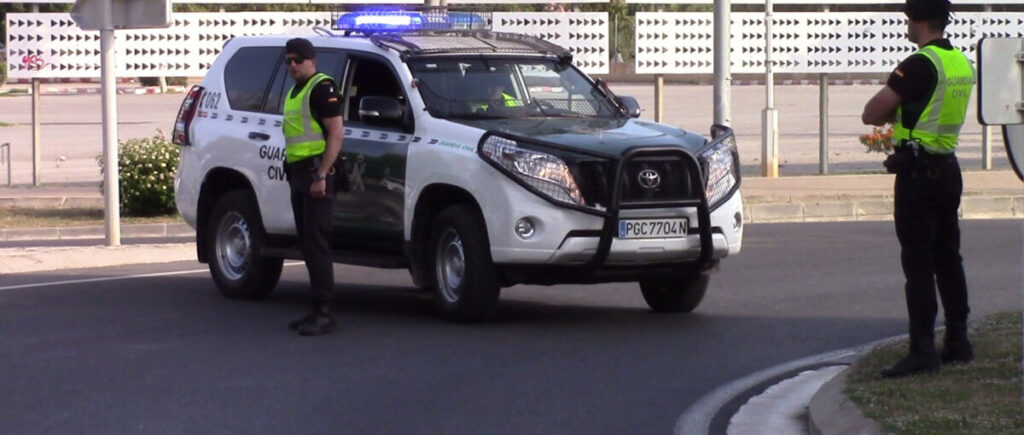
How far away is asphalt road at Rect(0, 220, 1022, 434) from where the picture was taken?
301 inches

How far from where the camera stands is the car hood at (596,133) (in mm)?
9633

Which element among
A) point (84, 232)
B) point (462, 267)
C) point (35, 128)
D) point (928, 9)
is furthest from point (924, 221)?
point (35, 128)

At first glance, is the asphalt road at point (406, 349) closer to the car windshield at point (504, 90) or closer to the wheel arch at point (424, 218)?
the wheel arch at point (424, 218)

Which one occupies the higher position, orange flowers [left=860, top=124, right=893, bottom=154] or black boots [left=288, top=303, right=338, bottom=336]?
orange flowers [left=860, top=124, right=893, bottom=154]

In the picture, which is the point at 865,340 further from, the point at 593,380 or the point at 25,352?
the point at 25,352

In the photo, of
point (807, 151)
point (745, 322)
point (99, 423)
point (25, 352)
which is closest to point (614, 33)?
point (807, 151)

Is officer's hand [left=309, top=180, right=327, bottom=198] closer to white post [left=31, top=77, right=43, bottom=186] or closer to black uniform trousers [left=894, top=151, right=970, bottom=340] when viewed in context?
black uniform trousers [left=894, top=151, right=970, bottom=340]

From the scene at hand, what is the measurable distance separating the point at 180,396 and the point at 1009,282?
267 inches

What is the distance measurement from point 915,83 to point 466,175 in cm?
324

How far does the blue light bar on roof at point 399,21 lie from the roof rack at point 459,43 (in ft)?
0.46

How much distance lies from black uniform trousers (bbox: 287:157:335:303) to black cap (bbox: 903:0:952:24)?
394cm

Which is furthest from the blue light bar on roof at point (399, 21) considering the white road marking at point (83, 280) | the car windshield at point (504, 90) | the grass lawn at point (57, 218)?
the grass lawn at point (57, 218)

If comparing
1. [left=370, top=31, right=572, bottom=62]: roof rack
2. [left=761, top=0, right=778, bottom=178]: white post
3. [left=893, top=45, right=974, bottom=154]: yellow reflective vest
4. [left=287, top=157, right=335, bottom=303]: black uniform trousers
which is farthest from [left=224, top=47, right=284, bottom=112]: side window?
[left=761, top=0, right=778, bottom=178]: white post

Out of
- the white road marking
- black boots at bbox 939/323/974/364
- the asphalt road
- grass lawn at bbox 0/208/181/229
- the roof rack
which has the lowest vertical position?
the asphalt road
